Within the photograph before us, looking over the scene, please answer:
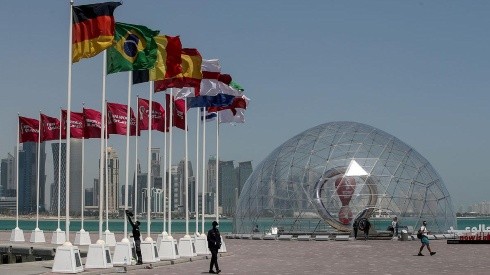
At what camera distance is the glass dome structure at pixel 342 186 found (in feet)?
187

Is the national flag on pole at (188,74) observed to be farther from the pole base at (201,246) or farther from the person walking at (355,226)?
the person walking at (355,226)

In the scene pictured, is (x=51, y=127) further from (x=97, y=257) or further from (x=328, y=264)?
(x=328, y=264)

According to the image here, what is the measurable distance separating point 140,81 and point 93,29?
20.7 feet

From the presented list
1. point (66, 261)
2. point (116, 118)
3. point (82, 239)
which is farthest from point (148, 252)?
point (82, 239)

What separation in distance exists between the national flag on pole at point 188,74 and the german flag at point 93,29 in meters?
8.61

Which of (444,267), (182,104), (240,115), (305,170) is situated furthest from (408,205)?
(444,267)

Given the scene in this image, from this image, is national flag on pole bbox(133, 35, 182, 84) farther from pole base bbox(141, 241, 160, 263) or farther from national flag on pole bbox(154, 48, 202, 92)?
pole base bbox(141, 241, 160, 263)

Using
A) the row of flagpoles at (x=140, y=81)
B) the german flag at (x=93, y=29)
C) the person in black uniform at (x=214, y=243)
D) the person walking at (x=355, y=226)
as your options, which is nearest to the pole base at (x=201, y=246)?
the row of flagpoles at (x=140, y=81)

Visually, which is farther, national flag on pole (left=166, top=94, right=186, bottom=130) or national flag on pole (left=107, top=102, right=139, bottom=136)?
national flag on pole (left=107, top=102, right=139, bottom=136)

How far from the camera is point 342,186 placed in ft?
187

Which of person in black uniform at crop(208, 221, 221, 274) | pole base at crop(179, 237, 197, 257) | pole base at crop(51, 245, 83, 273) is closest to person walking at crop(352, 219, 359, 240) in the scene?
pole base at crop(179, 237, 197, 257)

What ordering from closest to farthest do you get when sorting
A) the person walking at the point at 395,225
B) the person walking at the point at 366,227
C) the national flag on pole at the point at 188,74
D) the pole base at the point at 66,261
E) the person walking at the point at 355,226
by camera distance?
1. the pole base at the point at 66,261
2. the national flag on pole at the point at 188,74
3. the person walking at the point at 366,227
4. the person walking at the point at 355,226
5. the person walking at the point at 395,225

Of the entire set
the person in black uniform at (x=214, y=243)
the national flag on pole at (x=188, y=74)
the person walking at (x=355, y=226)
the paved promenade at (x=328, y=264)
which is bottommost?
the paved promenade at (x=328, y=264)

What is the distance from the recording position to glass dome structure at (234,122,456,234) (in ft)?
187
